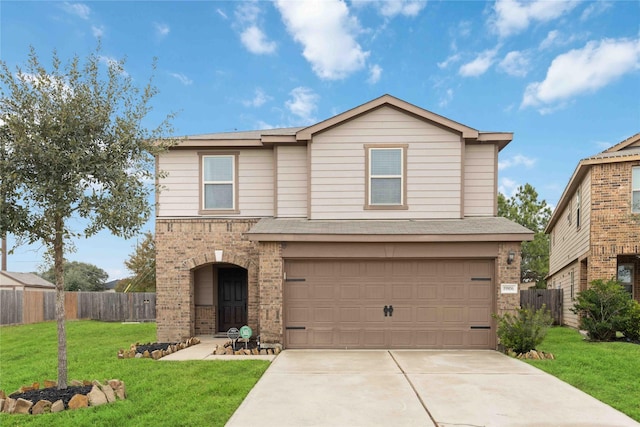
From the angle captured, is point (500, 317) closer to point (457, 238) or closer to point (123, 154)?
point (457, 238)

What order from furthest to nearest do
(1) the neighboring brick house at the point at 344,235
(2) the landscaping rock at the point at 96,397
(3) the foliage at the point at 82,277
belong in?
(3) the foliage at the point at 82,277 < (1) the neighboring brick house at the point at 344,235 < (2) the landscaping rock at the point at 96,397

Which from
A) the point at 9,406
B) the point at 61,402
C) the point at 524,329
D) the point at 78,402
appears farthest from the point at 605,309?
the point at 9,406

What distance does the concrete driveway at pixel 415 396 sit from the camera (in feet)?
16.9

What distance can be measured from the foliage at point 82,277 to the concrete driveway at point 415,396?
3747cm

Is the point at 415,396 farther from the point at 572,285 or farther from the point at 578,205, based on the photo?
the point at 572,285

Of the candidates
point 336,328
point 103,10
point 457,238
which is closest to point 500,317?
point 457,238

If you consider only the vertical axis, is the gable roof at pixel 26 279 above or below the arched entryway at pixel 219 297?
below

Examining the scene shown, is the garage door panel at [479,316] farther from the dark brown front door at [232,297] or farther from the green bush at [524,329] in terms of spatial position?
the dark brown front door at [232,297]

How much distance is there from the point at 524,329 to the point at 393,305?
9.25ft

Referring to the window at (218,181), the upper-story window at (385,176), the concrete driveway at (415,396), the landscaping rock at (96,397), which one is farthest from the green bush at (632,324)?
the landscaping rock at (96,397)

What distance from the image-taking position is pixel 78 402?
5578mm

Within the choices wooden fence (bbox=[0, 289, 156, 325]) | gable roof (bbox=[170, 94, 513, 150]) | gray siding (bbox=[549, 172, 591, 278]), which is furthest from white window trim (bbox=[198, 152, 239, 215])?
gray siding (bbox=[549, 172, 591, 278])

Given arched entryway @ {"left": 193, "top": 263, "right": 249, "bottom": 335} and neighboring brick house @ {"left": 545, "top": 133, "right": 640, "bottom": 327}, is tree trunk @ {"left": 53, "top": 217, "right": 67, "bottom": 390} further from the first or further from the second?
neighboring brick house @ {"left": 545, "top": 133, "right": 640, "bottom": 327}

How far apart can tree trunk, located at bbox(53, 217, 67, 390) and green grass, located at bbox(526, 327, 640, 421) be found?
7.78 meters
